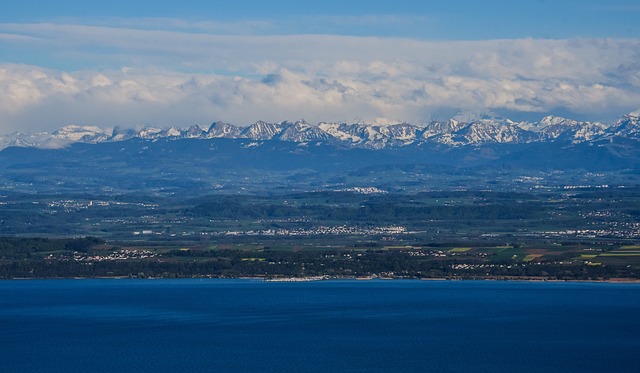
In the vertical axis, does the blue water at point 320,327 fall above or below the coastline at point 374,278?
above

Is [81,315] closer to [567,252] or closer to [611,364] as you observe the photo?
[611,364]

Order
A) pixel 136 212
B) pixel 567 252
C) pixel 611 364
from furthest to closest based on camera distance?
pixel 136 212 → pixel 567 252 → pixel 611 364

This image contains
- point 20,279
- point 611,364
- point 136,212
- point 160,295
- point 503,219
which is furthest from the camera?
point 136,212

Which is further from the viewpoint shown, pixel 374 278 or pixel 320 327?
pixel 374 278

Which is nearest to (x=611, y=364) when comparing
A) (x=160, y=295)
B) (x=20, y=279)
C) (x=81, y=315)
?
(x=81, y=315)

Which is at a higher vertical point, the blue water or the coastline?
the blue water

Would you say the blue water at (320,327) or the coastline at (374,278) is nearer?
the blue water at (320,327)

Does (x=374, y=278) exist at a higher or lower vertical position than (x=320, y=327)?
lower

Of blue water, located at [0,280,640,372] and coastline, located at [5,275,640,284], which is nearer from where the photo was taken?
blue water, located at [0,280,640,372]
